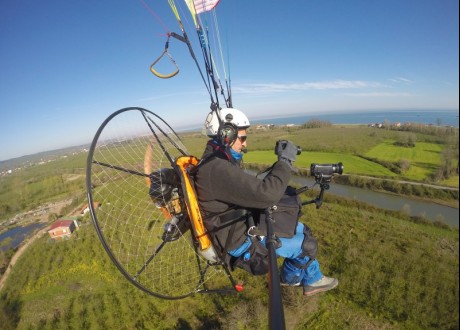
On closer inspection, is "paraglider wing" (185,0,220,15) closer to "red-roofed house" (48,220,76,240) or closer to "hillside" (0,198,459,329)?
"hillside" (0,198,459,329)

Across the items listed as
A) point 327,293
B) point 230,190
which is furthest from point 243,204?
point 327,293

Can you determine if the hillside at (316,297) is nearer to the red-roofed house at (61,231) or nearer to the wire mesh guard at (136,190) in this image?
the wire mesh guard at (136,190)

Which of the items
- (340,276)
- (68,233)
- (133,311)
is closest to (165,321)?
(133,311)

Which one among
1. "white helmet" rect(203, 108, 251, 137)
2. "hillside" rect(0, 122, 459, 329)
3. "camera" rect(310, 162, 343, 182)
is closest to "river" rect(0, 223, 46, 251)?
"hillside" rect(0, 122, 459, 329)

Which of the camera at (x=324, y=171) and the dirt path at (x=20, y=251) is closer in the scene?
the camera at (x=324, y=171)

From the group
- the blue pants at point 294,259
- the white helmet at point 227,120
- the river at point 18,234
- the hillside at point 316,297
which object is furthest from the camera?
the river at point 18,234

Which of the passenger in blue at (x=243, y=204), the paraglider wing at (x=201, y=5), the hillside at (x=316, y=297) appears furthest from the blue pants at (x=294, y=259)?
the paraglider wing at (x=201, y=5)

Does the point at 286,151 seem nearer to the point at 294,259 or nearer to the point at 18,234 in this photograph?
the point at 294,259

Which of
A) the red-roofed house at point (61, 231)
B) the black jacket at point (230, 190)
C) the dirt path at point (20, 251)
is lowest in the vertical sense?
the dirt path at point (20, 251)

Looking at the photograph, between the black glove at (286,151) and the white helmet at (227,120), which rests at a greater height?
the white helmet at (227,120)
